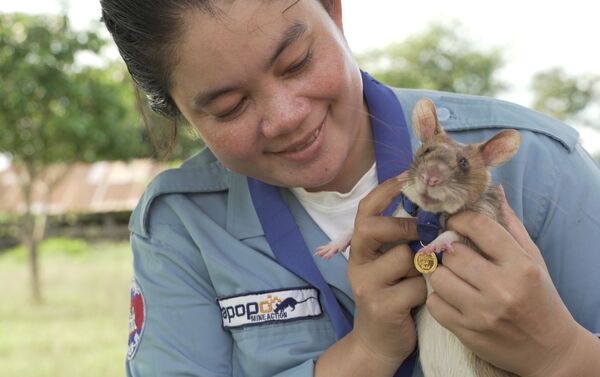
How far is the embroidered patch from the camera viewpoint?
7.98 feet

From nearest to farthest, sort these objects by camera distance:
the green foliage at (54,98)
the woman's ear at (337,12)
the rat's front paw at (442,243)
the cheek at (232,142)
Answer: the rat's front paw at (442,243) < the cheek at (232,142) < the woman's ear at (337,12) < the green foliage at (54,98)

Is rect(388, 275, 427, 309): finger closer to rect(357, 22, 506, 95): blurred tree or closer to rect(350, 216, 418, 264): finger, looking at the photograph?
rect(350, 216, 418, 264): finger

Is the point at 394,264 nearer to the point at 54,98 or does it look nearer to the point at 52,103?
the point at 54,98

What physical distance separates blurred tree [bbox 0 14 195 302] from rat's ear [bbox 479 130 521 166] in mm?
10894

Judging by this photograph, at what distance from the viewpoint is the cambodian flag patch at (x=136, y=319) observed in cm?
254

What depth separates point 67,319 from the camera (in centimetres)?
1312

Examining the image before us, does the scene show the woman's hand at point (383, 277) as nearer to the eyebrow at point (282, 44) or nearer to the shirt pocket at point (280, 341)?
the shirt pocket at point (280, 341)

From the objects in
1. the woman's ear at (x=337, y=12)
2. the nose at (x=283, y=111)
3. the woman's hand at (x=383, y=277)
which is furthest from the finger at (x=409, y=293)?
the woman's ear at (x=337, y=12)

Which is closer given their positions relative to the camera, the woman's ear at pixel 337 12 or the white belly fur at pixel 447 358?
the white belly fur at pixel 447 358

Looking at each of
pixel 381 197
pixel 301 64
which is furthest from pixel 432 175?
pixel 301 64

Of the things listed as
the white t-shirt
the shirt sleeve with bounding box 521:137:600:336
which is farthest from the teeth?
the shirt sleeve with bounding box 521:137:600:336

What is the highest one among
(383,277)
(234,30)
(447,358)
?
(234,30)

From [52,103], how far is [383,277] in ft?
44.8

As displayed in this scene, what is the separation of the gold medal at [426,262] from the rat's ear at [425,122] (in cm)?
37
